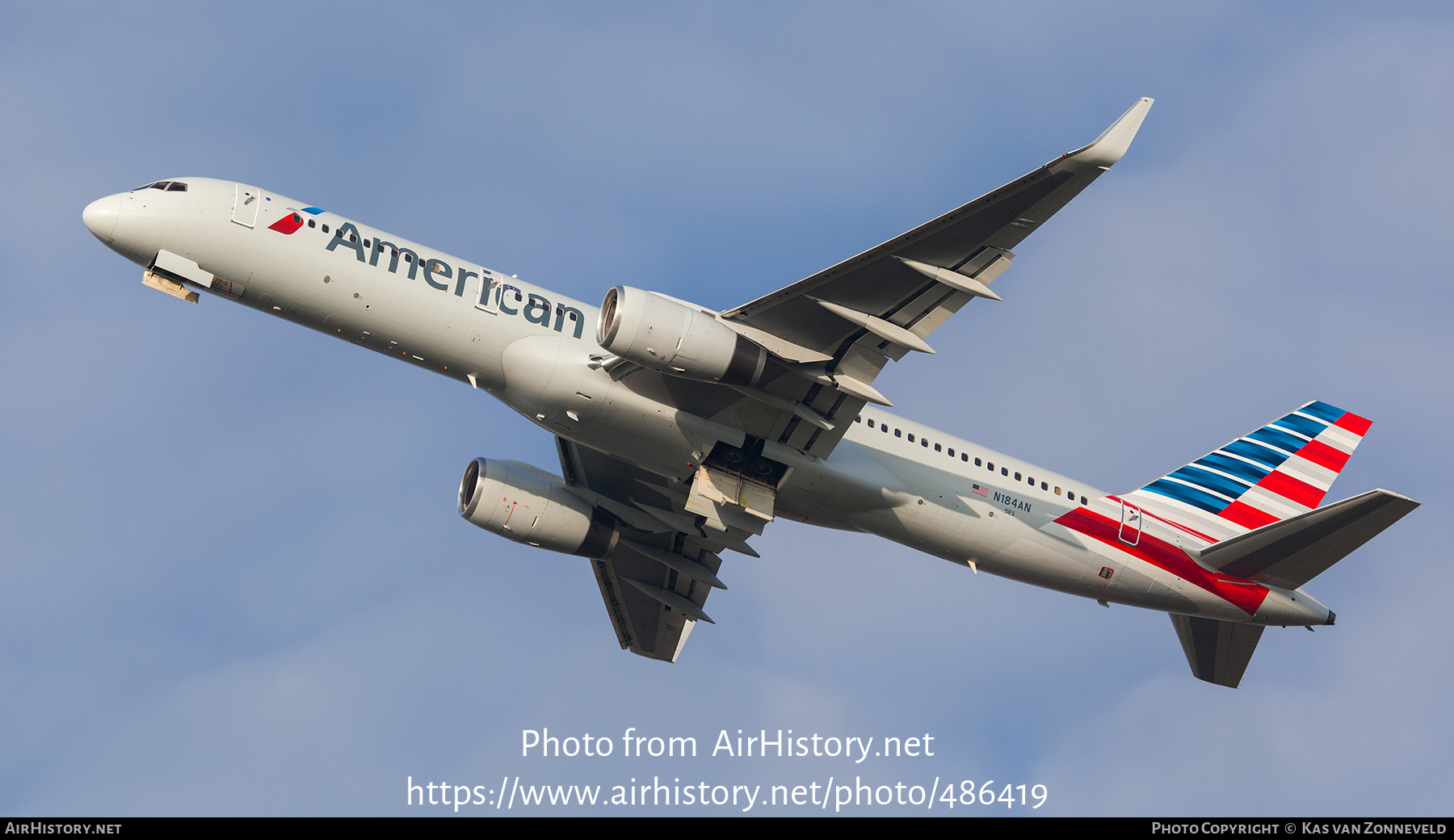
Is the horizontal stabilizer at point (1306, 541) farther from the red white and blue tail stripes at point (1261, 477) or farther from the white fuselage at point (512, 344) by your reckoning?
the white fuselage at point (512, 344)

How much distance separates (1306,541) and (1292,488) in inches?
261

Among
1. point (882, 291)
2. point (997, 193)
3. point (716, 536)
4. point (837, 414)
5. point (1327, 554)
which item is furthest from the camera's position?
point (716, 536)

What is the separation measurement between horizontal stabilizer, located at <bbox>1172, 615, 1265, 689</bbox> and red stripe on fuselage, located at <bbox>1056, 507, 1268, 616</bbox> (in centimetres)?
236

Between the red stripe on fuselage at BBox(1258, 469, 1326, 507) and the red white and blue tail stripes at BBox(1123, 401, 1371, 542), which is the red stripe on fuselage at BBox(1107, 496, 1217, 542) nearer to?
the red white and blue tail stripes at BBox(1123, 401, 1371, 542)

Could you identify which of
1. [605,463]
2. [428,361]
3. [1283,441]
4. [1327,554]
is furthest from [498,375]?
[1283,441]

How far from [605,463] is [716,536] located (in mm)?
4301

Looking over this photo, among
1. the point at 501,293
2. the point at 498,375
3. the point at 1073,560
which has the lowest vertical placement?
the point at 1073,560

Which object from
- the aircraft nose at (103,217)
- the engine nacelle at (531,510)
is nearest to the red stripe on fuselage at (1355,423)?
the engine nacelle at (531,510)

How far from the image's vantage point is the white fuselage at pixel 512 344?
31.8 m

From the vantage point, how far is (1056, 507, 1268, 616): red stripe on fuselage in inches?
1474

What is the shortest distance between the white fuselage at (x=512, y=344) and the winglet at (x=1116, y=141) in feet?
34.7

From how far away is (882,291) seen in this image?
31.0m

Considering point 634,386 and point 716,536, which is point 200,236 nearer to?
point 634,386

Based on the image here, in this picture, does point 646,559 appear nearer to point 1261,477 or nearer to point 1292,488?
point 1261,477
